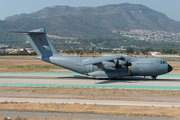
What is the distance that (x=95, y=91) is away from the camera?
73.2 ft

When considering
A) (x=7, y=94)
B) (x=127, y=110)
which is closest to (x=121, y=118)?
(x=127, y=110)

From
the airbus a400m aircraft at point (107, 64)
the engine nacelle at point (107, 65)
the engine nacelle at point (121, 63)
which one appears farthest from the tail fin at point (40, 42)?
the engine nacelle at point (121, 63)

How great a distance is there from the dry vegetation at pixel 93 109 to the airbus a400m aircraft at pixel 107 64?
12201mm

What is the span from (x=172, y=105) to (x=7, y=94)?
1413cm

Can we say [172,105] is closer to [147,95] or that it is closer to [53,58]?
[147,95]

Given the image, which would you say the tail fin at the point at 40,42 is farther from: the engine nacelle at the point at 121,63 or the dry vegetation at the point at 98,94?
the dry vegetation at the point at 98,94

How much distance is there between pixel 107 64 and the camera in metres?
29.0

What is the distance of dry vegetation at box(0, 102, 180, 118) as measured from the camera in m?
14.1

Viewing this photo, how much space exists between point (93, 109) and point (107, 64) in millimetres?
14254

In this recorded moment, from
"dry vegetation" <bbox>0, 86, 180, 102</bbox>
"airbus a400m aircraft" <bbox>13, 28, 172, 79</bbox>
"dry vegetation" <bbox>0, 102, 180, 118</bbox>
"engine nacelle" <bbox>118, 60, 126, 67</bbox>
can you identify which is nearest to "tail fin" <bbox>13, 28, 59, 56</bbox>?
"airbus a400m aircraft" <bbox>13, 28, 172, 79</bbox>

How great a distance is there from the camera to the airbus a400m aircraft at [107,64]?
28969 mm

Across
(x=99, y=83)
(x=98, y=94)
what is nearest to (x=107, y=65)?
(x=99, y=83)

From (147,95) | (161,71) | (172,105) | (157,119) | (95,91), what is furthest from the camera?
(161,71)

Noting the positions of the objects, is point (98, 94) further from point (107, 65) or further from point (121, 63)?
point (121, 63)
